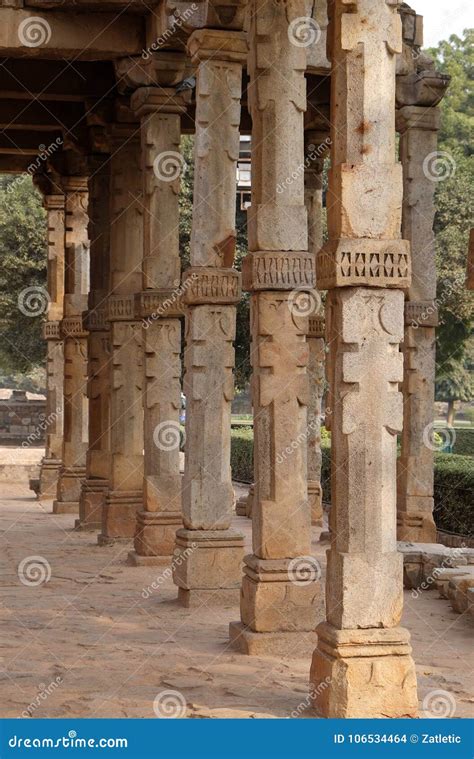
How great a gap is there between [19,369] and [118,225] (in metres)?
21.3

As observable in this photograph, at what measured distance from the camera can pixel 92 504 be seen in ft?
54.5

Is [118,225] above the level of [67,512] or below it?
above

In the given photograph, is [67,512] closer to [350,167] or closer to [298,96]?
[298,96]

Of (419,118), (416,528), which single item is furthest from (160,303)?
(416,528)

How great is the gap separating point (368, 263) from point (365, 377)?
0.64m

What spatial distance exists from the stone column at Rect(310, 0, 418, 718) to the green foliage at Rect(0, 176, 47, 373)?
26.4 metres

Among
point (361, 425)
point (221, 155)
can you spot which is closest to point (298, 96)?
point (221, 155)

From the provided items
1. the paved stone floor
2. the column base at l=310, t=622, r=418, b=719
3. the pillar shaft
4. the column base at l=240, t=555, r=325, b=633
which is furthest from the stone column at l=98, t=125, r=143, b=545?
the column base at l=310, t=622, r=418, b=719

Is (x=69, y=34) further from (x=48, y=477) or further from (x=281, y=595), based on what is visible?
(x=48, y=477)

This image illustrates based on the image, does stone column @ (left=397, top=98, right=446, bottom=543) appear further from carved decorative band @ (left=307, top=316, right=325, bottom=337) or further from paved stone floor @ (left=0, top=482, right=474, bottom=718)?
carved decorative band @ (left=307, top=316, right=325, bottom=337)

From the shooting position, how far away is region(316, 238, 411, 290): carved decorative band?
6.78m

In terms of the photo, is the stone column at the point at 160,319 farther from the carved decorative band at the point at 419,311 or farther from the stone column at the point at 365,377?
the stone column at the point at 365,377

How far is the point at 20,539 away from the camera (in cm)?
1584

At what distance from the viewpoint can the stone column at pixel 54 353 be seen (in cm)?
2111
